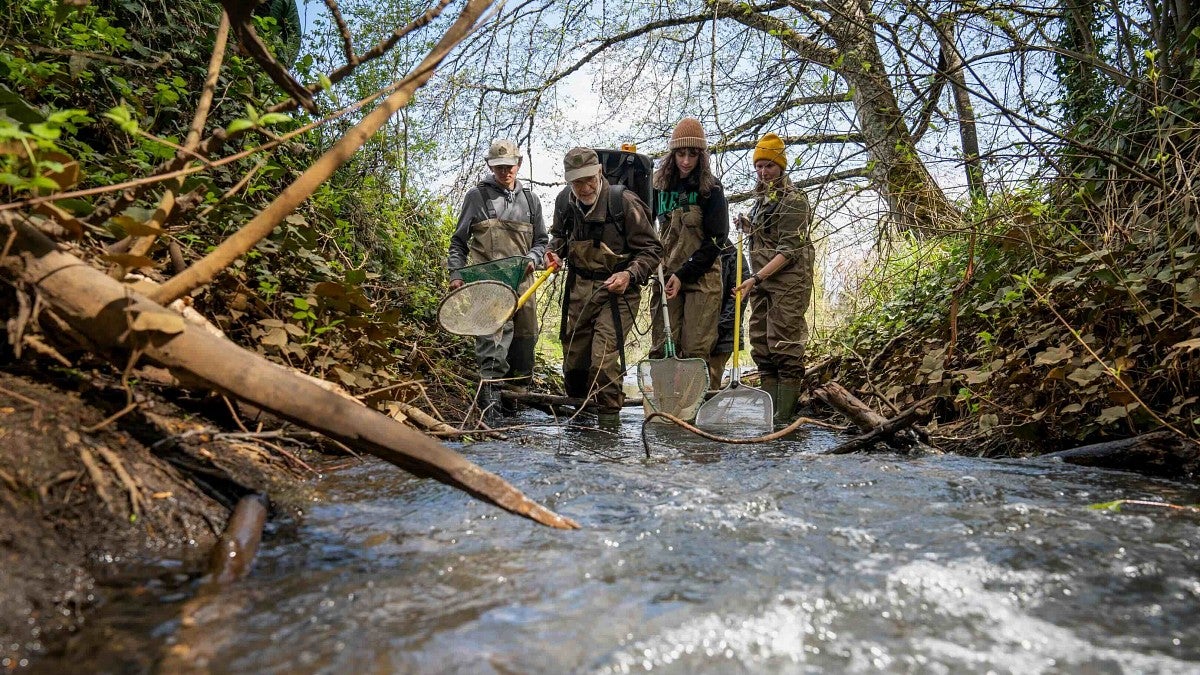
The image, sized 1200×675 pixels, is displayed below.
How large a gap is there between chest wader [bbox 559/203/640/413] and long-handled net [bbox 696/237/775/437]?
0.73m

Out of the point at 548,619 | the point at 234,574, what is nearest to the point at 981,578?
the point at 548,619

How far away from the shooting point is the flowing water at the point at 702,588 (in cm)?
182

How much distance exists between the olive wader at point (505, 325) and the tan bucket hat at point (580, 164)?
3.57 ft

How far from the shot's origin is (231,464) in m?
2.95

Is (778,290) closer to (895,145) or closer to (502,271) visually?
(895,145)

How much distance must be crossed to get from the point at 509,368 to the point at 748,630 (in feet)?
18.8

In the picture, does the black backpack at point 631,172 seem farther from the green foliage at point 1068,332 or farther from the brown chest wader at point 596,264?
the green foliage at point 1068,332

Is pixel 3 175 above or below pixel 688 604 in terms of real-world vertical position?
above

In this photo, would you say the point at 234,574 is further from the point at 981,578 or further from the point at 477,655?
the point at 981,578

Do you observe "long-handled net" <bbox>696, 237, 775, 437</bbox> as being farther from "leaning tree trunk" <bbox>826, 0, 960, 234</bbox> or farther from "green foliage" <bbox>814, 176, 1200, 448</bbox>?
"leaning tree trunk" <bbox>826, 0, 960, 234</bbox>

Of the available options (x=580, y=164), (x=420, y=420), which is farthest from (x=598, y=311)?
(x=420, y=420)

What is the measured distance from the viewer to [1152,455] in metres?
3.93

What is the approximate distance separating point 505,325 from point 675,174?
6.35ft

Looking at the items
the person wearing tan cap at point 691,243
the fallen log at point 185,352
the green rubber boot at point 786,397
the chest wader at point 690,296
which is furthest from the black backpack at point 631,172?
the fallen log at point 185,352
